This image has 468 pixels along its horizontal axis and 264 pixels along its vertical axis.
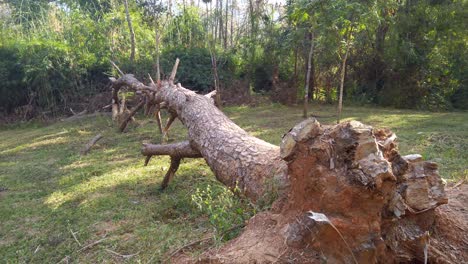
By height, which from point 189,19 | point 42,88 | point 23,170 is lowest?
point 23,170

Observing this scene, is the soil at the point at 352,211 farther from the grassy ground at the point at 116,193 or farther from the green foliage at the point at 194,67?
the green foliage at the point at 194,67

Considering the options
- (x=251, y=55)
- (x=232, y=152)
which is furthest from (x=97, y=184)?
(x=251, y=55)

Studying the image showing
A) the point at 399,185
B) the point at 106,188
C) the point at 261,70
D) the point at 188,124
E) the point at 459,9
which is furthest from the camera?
the point at 261,70

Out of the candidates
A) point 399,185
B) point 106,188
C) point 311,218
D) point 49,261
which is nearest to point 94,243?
point 49,261

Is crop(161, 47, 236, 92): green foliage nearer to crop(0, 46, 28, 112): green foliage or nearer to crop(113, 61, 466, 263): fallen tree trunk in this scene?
crop(0, 46, 28, 112): green foliage

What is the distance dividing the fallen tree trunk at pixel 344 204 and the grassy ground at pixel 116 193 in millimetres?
588

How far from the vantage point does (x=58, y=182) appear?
17.5 feet

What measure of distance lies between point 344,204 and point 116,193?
3309mm

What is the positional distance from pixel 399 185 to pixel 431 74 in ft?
33.0

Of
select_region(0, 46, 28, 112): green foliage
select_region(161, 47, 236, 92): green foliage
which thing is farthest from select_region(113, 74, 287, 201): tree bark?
select_region(0, 46, 28, 112): green foliage

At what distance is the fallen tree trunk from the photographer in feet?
6.28

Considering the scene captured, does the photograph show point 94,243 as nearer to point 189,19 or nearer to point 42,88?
point 42,88

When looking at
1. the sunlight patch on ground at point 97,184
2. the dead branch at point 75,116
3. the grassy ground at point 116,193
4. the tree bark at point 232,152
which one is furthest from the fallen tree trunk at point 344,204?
the dead branch at point 75,116

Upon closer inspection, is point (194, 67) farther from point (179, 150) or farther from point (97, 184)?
point (179, 150)
